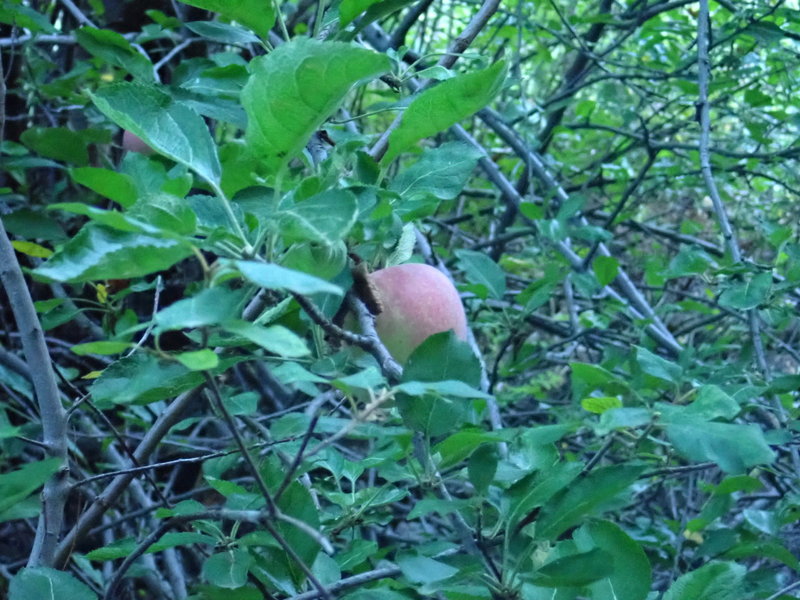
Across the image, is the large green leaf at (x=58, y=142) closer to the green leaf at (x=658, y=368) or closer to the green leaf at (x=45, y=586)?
the green leaf at (x=45, y=586)

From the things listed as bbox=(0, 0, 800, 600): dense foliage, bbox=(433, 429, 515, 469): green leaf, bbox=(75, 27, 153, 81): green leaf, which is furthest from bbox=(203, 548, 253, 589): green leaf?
bbox=(75, 27, 153, 81): green leaf

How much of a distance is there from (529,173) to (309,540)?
128cm

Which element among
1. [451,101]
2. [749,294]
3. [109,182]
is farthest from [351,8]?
[749,294]

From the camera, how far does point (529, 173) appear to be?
6.19ft

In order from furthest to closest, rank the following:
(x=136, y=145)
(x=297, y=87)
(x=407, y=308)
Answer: (x=136, y=145) < (x=407, y=308) < (x=297, y=87)

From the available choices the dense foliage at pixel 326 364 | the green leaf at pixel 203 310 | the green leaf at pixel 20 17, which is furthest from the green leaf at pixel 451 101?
the green leaf at pixel 20 17

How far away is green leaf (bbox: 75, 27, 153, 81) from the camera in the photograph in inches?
39.6

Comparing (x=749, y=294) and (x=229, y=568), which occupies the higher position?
(x=749, y=294)

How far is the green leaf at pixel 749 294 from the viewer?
119 centimetres

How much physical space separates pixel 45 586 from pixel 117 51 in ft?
2.06

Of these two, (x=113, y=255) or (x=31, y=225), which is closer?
(x=113, y=255)

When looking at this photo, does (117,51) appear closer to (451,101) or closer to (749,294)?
(451,101)

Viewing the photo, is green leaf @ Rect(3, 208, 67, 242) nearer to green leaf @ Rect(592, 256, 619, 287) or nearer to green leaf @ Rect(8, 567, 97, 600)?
green leaf @ Rect(8, 567, 97, 600)

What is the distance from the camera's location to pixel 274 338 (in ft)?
1.60
